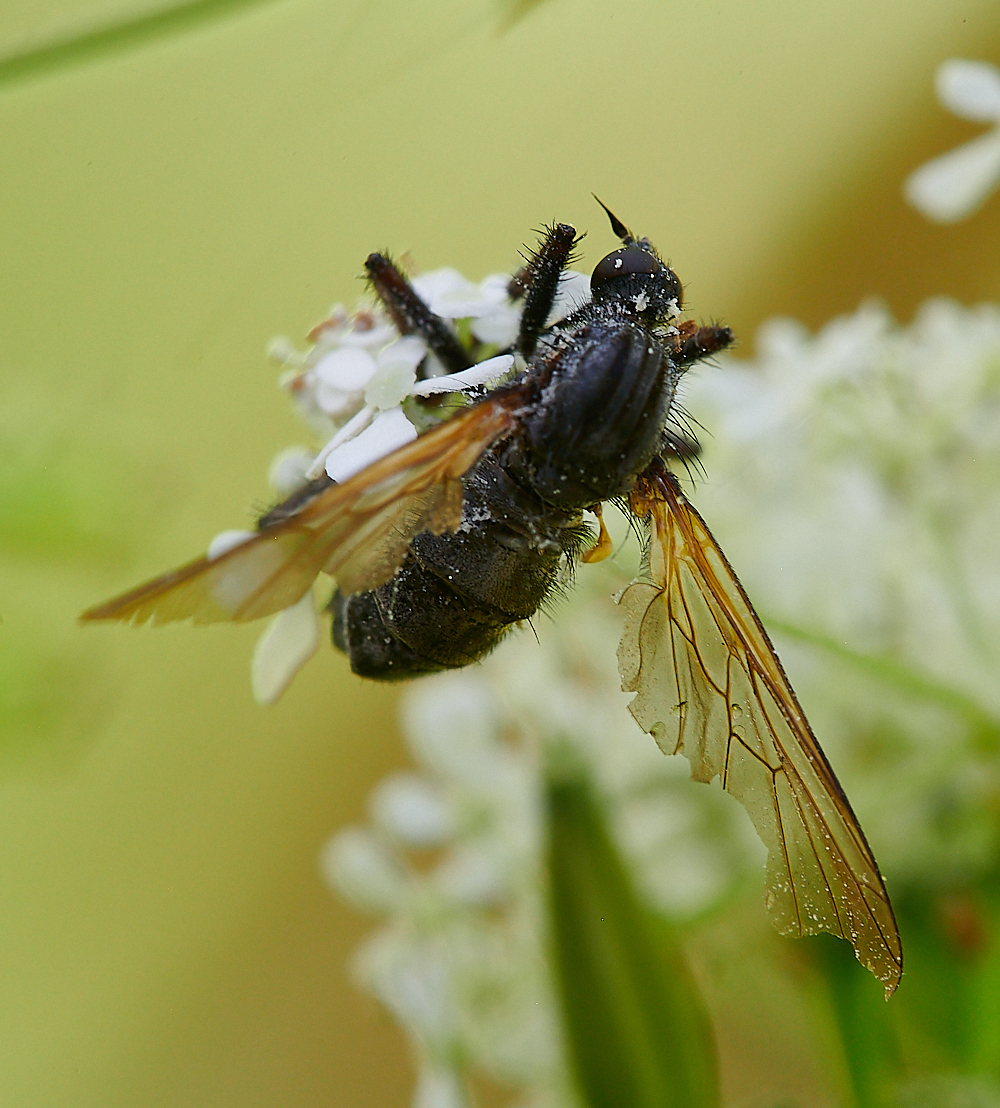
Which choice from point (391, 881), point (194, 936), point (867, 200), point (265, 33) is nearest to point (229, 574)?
point (265, 33)

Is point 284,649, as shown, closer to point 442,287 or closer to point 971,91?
point 442,287

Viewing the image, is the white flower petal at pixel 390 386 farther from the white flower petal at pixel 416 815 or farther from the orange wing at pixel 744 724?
the white flower petal at pixel 416 815

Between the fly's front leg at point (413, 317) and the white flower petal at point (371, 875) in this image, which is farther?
the white flower petal at point (371, 875)

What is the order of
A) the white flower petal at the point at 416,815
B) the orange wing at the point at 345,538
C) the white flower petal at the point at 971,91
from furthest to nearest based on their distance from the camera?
the white flower petal at the point at 416,815, the white flower petal at the point at 971,91, the orange wing at the point at 345,538

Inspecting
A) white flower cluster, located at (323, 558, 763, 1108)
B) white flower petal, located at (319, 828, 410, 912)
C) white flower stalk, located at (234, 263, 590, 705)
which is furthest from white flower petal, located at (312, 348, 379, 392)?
white flower petal, located at (319, 828, 410, 912)

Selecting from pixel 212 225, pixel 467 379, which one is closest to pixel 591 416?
pixel 467 379

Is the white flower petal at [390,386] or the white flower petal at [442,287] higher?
the white flower petal at [442,287]

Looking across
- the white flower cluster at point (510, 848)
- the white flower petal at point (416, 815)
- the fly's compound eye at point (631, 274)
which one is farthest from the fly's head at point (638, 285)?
the white flower petal at point (416, 815)
